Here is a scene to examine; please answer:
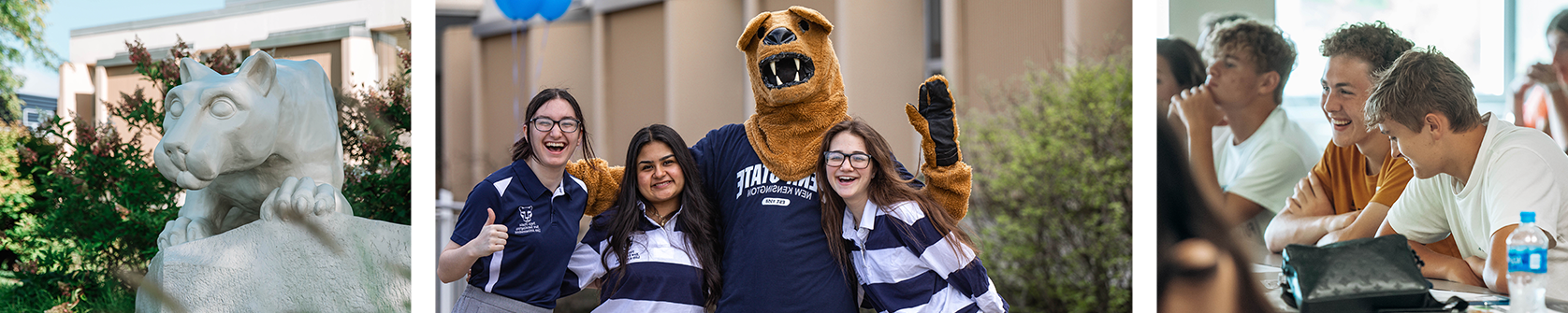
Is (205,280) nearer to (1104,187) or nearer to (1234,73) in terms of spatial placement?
(1234,73)

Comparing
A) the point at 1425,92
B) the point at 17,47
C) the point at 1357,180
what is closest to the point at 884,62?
the point at 1357,180

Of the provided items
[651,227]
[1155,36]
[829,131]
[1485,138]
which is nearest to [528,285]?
[651,227]

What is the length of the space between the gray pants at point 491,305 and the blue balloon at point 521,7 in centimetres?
309

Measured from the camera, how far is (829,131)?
2.60 meters

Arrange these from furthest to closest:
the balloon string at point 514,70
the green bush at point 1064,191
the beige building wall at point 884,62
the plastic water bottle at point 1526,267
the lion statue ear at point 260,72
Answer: the balloon string at point 514,70 < the beige building wall at point 884,62 < the green bush at point 1064,191 < the lion statue ear at point 260,72 < the plastic water bottle at point 1526,267

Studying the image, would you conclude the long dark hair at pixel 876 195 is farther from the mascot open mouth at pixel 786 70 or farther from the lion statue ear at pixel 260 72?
the lion statue ear at pixel 260 72

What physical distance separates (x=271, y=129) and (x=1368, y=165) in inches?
150

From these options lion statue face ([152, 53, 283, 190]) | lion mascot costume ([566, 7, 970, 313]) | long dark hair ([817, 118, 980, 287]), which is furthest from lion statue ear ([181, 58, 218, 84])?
long dark hair ([817, 118, 980, 287])

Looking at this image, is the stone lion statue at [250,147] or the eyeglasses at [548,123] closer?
the eyeglasses at [548,123]

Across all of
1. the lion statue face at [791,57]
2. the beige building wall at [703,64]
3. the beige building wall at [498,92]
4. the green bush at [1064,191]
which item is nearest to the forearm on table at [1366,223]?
the green bush at [1064,191]

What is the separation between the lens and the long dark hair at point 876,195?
102 inches

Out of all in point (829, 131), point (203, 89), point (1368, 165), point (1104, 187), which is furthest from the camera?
point (1104, 187)

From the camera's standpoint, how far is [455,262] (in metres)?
2.66

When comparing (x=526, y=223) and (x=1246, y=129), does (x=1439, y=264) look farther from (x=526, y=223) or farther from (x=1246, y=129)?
(x=526, y=223)
